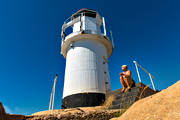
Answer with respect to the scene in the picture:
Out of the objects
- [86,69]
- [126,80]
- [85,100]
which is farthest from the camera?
[86,69]

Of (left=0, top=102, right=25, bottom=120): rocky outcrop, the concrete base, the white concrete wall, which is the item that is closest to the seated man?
the concrete base

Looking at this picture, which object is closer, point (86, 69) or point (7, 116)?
point (7, 116)

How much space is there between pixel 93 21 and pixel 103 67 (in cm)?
590

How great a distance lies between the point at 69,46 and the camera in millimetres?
11062

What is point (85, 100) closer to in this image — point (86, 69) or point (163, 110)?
point (86, 69)

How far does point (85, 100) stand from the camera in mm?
7832

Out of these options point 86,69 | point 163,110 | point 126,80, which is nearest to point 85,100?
point 86,69

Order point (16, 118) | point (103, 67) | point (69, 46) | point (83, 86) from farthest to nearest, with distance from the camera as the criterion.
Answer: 1. point (69, 46)
2. point (103, 67)
3. point (83, 86)
4. point (16, 118)

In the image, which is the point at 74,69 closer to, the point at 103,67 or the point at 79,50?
the point at 79,50

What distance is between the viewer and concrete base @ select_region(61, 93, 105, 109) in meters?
7.72

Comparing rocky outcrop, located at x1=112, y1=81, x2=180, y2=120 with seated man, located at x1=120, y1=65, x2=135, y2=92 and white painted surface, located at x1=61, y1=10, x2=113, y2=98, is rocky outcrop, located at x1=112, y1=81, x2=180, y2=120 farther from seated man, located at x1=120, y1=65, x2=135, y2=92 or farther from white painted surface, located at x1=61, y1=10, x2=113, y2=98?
white painted surface, located at x1=61, y1=10, x2=113, y2=98

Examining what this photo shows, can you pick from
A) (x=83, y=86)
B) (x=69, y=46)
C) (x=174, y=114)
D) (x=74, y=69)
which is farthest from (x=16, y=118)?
(x=69, y=46)

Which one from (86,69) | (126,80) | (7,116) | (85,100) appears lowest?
(7,116)

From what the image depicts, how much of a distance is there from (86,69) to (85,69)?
8 centimetres
